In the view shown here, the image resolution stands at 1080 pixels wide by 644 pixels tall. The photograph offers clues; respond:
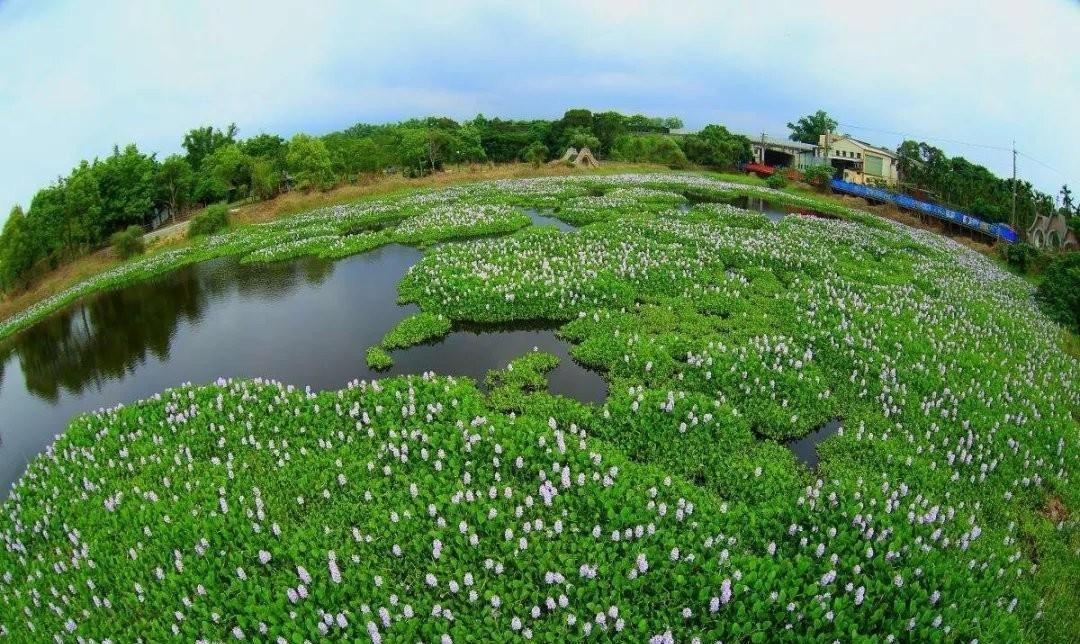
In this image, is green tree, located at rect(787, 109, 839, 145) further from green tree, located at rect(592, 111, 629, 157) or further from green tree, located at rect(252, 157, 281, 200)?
green tree, located at rect(252, 157, 281, 200)

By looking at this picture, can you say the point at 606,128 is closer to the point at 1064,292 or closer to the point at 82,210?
the point at 82,210

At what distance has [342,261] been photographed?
74.8ft

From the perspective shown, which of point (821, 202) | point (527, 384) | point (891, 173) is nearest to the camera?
point (527, 384)

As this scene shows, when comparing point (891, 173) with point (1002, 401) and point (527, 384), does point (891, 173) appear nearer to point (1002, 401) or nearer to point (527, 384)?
point (1002, 401)

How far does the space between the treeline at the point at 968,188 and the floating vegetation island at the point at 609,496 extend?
23.6m

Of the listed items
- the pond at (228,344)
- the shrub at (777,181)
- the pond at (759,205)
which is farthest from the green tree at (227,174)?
the shrub at (777,181)

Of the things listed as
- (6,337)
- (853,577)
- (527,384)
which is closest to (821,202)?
(527,384)

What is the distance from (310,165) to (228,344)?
115 feet

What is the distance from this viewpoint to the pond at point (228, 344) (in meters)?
12.9

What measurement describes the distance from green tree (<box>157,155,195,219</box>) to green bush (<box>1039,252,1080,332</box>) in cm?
5521

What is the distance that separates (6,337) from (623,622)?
2659 cm

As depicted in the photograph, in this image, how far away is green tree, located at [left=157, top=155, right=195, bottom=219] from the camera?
1750 inches

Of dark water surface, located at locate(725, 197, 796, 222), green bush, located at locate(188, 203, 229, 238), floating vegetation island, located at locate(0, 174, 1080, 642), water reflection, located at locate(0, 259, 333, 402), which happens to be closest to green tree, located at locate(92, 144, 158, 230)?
green bush, located at locate(188, 203, 229, 238)

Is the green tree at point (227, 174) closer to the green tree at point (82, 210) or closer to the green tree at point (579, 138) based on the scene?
the green tree at point (82, 210)
